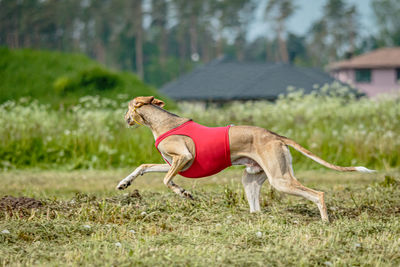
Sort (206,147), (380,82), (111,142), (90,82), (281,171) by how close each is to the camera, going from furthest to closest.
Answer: (380,82) < (90,82) < (111,142) < (206,147) < (281,171)

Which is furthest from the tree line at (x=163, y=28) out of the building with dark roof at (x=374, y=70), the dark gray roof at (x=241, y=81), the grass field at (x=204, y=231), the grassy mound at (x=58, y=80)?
the grass field at (x=204, y=231)

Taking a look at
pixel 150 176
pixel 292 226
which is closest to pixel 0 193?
pixel 150 176

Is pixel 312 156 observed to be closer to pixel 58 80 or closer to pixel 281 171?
pixel 281 171

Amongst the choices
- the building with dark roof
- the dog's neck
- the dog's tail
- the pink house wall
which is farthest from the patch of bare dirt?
the pink house wall

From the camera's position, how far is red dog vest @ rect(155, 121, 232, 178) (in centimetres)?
575

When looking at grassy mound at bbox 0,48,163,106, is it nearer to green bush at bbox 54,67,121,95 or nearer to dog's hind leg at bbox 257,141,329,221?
green bush at bbox 54,67,121,95

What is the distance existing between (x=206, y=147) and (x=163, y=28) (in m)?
58.5

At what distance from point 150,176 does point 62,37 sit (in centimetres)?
5658

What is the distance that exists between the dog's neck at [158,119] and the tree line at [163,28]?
52.9 m

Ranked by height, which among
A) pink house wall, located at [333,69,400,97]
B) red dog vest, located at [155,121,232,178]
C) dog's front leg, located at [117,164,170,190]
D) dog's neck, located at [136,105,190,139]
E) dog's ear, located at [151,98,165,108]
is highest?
dog's ear, located at [151,98,165,108]

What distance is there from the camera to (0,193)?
8656 millimetres

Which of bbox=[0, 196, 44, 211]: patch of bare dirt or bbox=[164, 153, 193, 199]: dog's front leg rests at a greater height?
bbox=[164, 153, 193, 199]: dog's front leg

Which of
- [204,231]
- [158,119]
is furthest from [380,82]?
[204,231]

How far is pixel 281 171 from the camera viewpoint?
5.66m
